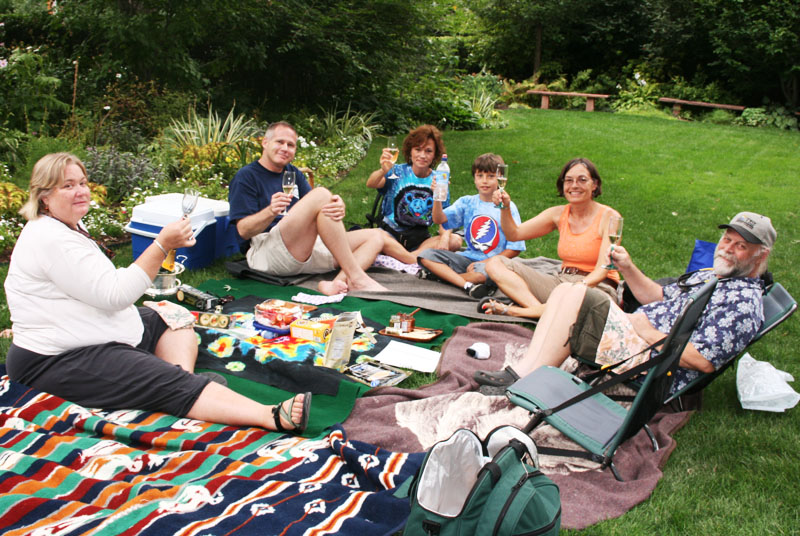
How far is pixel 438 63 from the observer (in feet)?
47.4

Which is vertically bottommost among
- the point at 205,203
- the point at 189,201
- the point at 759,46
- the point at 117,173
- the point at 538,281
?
the point at 538,281

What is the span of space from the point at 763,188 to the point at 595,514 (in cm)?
867

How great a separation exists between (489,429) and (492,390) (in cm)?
40

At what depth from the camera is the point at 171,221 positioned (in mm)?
5148

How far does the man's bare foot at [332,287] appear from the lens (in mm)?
5227

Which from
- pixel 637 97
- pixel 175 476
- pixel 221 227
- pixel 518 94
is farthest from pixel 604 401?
pixel 518 94

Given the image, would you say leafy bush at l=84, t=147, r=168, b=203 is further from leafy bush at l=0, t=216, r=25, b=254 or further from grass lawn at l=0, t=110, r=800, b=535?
grass lawn at l=0, t=110, r=800, b=535

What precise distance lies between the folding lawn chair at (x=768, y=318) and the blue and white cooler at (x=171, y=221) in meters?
3.82

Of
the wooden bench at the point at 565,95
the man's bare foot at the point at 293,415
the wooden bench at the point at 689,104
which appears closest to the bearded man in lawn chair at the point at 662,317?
the man's bare foot at the point at 293,415

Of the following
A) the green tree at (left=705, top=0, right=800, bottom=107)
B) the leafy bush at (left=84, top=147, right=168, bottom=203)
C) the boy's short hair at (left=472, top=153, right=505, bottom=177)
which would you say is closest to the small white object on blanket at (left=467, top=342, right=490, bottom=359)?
the boy's short hair at (left=472, top=153, right=505, bottom=177)

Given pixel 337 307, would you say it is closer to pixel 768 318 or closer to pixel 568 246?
pixel 568 246

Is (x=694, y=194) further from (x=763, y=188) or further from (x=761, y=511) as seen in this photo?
(x=761, y=511)

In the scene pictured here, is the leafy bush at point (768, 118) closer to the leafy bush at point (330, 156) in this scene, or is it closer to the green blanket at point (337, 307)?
the leafy bush at point (330, 156)

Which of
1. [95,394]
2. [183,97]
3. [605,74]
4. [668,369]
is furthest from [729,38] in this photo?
[95,394]
